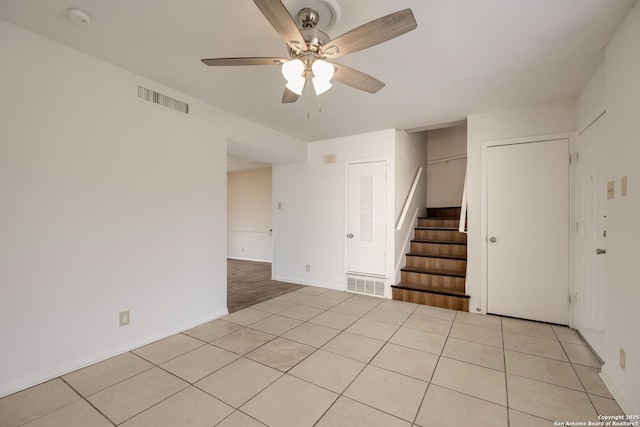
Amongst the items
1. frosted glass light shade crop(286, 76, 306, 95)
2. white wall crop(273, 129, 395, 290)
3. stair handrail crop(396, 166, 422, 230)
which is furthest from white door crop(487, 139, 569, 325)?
frosted glass light shade crop(286, 76, 306, 95)

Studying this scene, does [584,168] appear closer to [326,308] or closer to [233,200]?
[326,308]

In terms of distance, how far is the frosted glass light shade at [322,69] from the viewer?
1.65 metres

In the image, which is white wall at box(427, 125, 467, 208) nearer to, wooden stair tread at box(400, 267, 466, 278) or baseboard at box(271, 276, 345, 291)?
wooden stair tread at box(400, 267, 466, 278)

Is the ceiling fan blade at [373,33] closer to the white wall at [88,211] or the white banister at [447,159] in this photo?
the white wall at [88,211]

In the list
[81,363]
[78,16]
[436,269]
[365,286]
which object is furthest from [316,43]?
[436,269]

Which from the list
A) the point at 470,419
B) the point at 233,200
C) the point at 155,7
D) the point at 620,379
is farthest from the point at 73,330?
the point at 233,200

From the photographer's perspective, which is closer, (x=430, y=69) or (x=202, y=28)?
(x=202, y=28)

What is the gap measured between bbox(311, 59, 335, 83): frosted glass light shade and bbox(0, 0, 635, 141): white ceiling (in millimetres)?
373

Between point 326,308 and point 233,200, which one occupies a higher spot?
point 233,200

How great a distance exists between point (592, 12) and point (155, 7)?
9.21ft

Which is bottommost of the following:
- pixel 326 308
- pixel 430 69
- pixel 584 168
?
pixel 326 308

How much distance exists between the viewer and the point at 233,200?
328 inches

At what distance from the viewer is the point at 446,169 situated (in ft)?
19.3

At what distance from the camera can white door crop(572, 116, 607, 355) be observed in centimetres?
247
